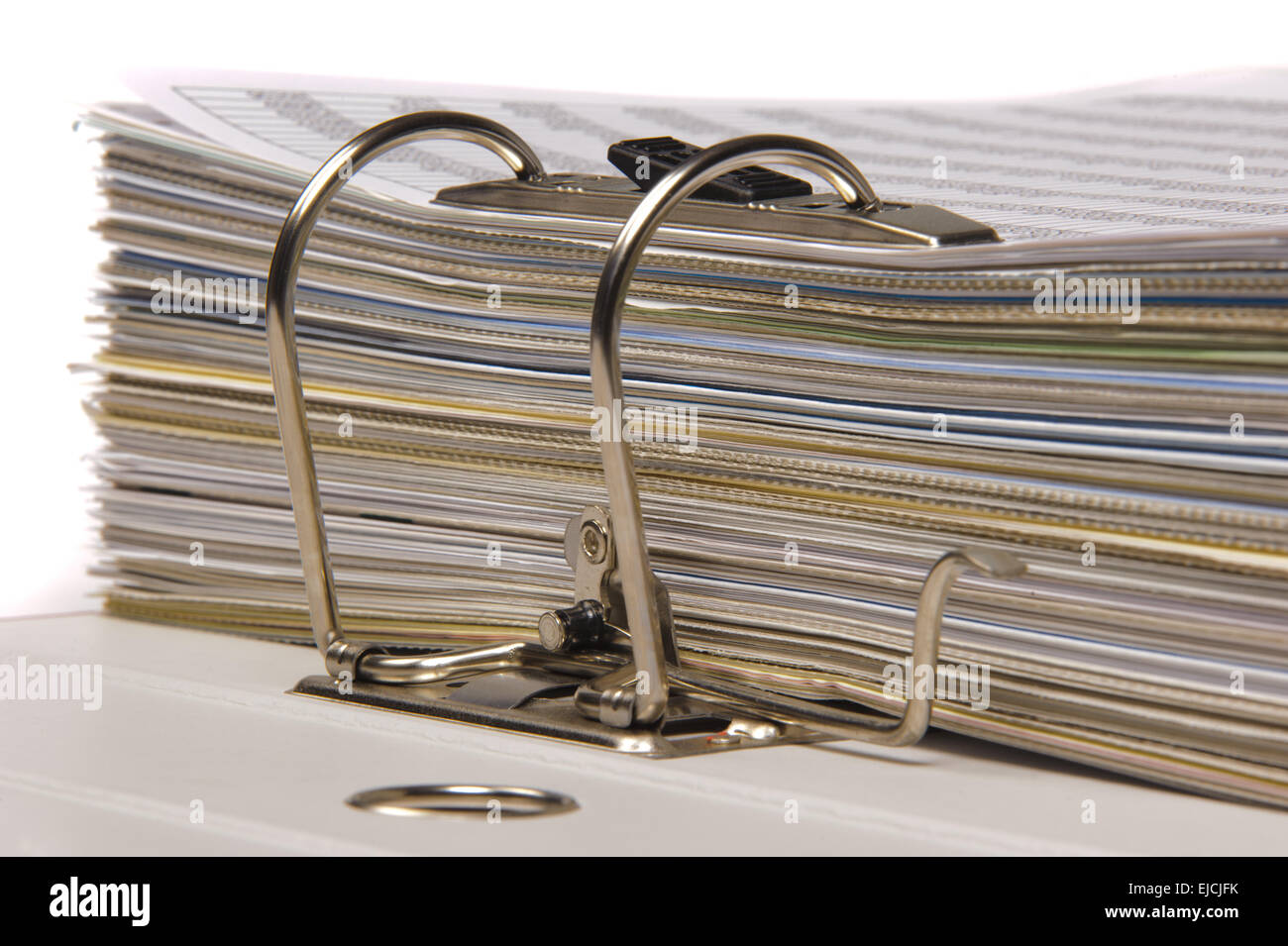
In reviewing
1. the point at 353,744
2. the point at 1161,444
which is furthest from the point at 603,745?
the point at 1161,444

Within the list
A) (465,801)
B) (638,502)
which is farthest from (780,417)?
(465,801)

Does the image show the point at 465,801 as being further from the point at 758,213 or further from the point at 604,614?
the point at 758,213

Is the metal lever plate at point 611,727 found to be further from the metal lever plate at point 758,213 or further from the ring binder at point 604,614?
the metal lever plate at point 758,213

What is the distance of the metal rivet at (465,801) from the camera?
528 millimetres

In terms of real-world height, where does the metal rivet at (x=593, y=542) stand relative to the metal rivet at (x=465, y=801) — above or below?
above

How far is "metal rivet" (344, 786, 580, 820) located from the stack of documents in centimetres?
12

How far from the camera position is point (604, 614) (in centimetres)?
63

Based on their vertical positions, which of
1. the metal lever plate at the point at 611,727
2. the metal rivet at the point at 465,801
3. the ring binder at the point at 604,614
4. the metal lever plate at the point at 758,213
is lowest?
the metal rivet at the point at 465,801

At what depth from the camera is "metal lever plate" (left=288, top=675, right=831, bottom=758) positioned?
579 millimetres

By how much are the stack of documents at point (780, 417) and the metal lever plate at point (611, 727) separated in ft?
0.09

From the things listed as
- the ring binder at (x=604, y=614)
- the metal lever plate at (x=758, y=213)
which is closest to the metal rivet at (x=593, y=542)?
the ring binder at (x=604, y=614)

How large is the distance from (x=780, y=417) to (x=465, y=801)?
165 mm

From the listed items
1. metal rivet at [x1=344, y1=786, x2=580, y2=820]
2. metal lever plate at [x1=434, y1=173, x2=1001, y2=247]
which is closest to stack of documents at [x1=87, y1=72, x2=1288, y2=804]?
metal lever plate at [x1=434, y1=173, x2=1001, y2=247]
